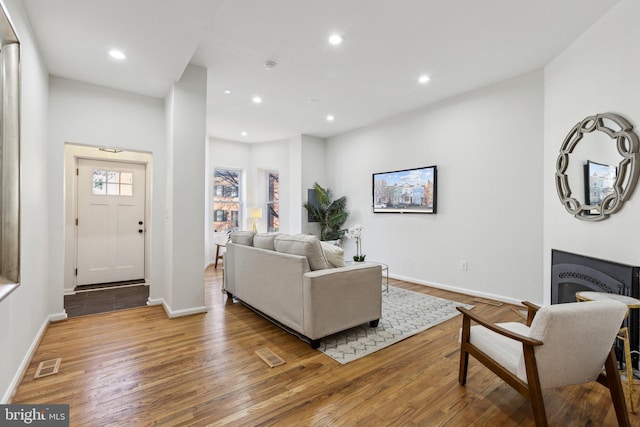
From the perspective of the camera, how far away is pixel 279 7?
8.15 feet

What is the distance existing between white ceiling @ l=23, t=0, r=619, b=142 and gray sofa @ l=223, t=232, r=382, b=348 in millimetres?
1978

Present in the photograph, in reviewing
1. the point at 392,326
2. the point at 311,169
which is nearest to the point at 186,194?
the point at 392,326

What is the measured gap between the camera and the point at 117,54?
111 inches

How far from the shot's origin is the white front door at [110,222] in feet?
14.9

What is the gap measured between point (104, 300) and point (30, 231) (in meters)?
1.89

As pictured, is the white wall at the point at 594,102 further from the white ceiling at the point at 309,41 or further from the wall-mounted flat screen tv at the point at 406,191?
the wall-mounted flat screen tv at the point at 406,191

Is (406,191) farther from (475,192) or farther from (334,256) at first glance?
(334,256)

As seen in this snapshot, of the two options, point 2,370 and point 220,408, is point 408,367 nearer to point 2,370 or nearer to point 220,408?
point 220,408

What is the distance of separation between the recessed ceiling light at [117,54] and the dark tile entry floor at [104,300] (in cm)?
279

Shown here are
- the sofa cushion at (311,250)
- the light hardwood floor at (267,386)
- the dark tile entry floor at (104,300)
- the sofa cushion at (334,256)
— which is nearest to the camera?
the light hardwood floor at (267,386)

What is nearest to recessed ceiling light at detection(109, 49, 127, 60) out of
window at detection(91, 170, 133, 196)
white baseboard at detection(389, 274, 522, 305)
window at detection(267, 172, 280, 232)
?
window at detection(91, 170, 133, 196)

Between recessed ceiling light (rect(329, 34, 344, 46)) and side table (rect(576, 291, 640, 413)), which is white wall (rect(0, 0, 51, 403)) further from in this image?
side table (rect(576, 291, 640, 413))

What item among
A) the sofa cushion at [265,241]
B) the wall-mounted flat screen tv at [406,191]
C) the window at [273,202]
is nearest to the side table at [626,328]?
the wall-mounted flat screen tv at [406,191]

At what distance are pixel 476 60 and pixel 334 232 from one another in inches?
155
